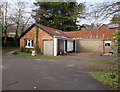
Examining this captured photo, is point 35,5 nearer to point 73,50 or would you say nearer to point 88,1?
point 73,50

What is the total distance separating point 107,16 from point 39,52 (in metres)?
10.4

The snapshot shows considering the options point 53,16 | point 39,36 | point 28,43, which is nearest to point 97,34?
point 39,36

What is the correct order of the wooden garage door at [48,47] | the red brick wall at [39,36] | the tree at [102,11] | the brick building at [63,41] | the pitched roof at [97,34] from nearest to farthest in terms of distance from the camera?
the tree at [102,11] → the wooden garage door at [48,47] → the brick building at [63,41] → the red brick wall at [39,36] → the pitched roof at [97,34]

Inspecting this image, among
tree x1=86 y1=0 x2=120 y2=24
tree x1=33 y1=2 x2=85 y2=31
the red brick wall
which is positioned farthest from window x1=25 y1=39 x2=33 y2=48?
tree x1=33 y1=2 x2=85 y2=31

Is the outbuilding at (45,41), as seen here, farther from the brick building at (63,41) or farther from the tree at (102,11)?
the tree at (102,11)

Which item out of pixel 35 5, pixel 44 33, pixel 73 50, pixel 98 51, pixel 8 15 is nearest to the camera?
pixel 44 33

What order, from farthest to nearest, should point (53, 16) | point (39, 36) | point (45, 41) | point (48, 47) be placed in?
point (53, 16) → point (39, 36) → point (45, 41) → point (48, 47)

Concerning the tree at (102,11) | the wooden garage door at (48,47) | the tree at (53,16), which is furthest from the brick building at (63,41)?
the tree at (53,16)

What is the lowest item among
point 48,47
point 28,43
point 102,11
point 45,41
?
point 48,47

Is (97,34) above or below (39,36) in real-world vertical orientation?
above

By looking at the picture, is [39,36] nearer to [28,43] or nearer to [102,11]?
[28,43]

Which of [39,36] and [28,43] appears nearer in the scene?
[39,36]

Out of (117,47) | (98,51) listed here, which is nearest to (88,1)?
(117,47)

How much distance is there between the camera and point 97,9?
6262mm
